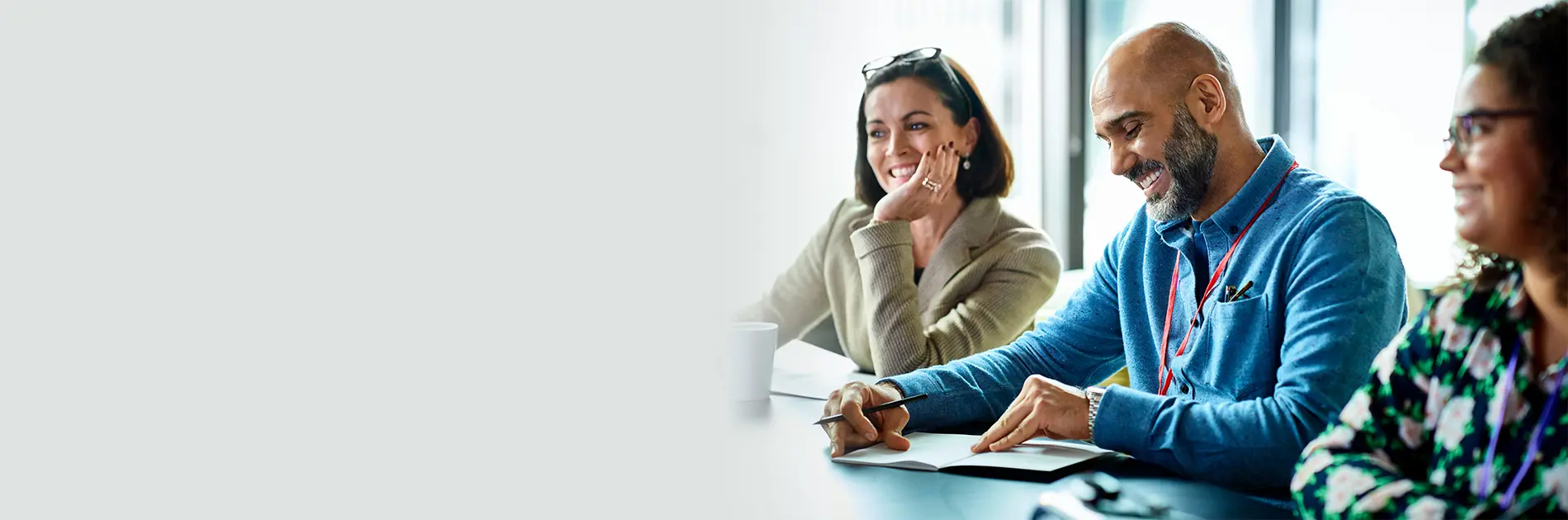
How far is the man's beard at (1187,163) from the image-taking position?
4.26 ft

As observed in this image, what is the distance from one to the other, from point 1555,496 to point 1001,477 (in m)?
0.45

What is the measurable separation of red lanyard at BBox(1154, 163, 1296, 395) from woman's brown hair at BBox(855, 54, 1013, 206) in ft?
2.66

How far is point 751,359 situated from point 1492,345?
0.89 meters

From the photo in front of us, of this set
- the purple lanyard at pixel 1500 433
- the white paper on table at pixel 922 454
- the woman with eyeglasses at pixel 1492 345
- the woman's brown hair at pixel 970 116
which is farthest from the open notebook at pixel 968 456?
the woman's brown hair at pixel 970 116

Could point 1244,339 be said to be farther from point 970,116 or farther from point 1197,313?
point 970,116

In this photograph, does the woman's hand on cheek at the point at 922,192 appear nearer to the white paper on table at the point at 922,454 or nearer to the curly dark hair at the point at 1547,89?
the white paper on table at the point at 922,454

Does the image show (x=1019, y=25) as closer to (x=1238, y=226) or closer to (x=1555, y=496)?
(x=1238, y=226)

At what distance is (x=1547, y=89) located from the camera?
2.38ft

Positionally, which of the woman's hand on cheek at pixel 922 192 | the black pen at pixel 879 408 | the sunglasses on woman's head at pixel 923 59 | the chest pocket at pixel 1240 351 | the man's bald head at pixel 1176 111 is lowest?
the black pen at pixel 879 408

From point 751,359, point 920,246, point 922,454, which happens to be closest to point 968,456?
point 922,454

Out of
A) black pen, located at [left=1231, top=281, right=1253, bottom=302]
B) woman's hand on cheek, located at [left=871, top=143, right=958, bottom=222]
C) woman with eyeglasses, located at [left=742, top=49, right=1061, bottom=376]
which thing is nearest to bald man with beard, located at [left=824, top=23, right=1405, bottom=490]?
black pen, located at [left=1231, top=281, right=1253, bottom=302]

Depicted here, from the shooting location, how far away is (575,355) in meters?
0.59

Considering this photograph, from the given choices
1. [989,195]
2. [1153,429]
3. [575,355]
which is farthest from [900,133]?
[575,355]

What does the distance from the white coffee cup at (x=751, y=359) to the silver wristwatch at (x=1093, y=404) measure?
1.54 ft
